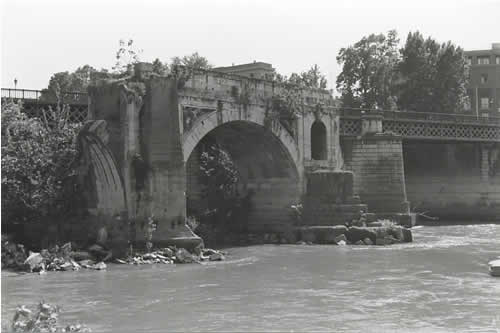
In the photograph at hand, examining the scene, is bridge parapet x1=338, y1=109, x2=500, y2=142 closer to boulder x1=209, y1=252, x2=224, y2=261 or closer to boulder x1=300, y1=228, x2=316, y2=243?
boulder x1=300, y1=228, x2=316, y2=243

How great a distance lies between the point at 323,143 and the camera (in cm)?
3622

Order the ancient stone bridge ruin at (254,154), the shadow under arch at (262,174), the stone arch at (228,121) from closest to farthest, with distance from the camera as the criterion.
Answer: the ancient stone bridge ruin at (254,154), the stone arch at (228,121), the shadow under arch at (262,174)

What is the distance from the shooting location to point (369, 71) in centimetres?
6122

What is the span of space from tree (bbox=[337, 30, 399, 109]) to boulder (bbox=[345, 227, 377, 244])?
2907cm

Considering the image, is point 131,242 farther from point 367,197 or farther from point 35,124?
point 367,197

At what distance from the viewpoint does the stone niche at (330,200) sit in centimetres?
3319

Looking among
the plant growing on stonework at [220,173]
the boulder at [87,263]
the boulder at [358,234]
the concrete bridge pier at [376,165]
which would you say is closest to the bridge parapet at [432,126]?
the concrete bridge pier at [376,165]

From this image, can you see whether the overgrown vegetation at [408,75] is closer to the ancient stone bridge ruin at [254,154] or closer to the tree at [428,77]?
the tree at [428,77]

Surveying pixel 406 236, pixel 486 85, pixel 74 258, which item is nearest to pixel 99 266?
pixel 74 258

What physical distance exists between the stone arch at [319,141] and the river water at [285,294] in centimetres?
914

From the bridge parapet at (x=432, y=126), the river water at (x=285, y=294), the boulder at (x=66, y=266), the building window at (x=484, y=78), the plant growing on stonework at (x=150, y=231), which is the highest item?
the building window at (x=484, y=78)

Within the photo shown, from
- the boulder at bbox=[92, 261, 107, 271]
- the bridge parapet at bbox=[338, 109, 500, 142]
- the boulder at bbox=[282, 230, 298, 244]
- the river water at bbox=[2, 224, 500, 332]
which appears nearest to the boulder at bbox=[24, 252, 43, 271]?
the river water at bbox=[2, 224, 500, 332]

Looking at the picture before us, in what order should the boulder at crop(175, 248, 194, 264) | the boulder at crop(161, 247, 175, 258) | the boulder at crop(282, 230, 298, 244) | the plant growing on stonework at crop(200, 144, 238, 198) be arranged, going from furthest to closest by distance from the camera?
the plant growing on stonework at crop(200, 144, 238, 198) → the boulder at crop(282, 230, 298, 244) → the boulder at crop(161, 247, 175, 258) → the boulder at crop(175, 248, 194, 264)

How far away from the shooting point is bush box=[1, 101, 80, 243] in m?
25.8
